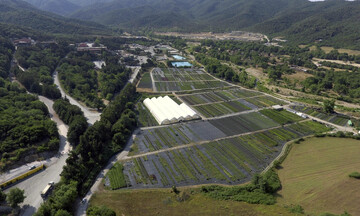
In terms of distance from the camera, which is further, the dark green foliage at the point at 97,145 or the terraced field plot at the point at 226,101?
the terraced field plot at the point at 226,101

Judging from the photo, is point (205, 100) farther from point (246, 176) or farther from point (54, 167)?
point (54, 167)

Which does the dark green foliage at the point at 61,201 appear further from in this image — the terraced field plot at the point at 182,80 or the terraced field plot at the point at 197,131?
the terraced field plot at the point at 182,80

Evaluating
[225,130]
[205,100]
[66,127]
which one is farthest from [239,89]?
[66,127]

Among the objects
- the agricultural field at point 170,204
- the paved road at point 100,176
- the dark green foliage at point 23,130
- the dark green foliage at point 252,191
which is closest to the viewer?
the agricultural field at point 170,204

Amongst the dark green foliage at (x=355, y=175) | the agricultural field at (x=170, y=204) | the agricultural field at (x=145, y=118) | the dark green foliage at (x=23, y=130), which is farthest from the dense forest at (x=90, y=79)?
the dark green foliage at (x=355, y=175)

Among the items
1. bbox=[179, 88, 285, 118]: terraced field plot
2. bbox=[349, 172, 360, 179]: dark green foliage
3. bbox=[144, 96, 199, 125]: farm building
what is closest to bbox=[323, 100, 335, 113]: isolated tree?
bbox=[179, 88, 285, 118]: terraced field plot

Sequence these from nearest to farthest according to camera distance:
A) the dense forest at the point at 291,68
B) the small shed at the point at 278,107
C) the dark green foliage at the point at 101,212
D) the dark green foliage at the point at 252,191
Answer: the dark green foliage at the point at 101,212, the dark green foliage at the point at 252,191, the small shed at the point at 278,107, the dense forest at the point at 291,68

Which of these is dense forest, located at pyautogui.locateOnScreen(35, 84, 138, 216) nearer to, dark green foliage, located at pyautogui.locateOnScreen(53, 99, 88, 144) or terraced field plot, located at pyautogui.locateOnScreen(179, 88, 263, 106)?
dark green foliage, located at pyautogui.locateOnScreen(53, 99, 88, 144)
